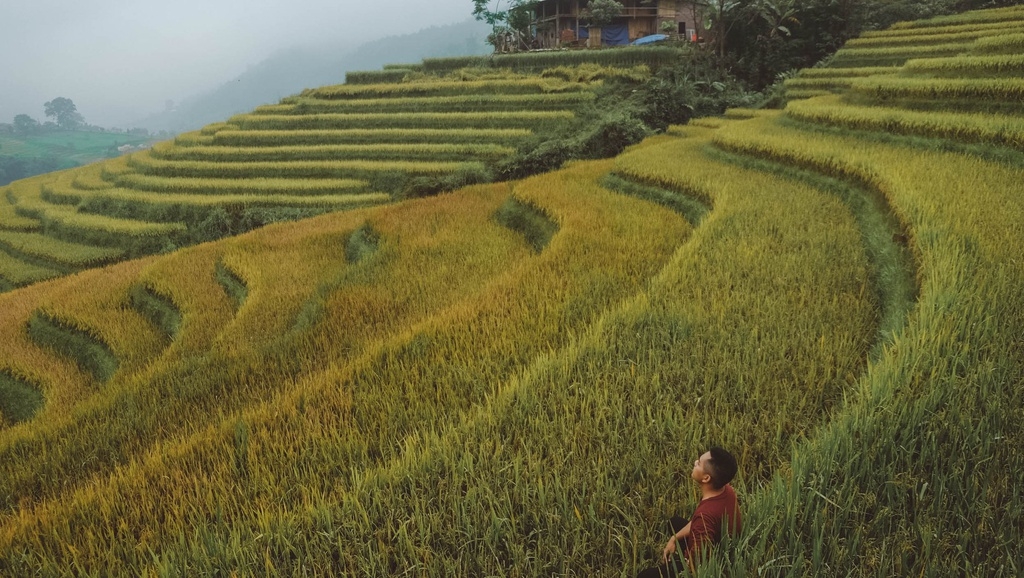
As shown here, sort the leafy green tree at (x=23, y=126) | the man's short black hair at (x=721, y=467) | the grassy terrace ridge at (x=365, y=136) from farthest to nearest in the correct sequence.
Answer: the leafy green tree at (x=23, y=126), the grassy terrace ridge at (x=365, y=136), the man's short black hair at (x=721, y=467)

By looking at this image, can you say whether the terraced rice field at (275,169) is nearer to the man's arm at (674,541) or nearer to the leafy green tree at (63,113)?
the man's arm at (674,541)

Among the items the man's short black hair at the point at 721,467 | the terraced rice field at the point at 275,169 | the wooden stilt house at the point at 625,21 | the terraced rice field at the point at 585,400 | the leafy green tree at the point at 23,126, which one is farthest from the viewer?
the leafy green tree at the point at 23,126

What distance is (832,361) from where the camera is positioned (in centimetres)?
261

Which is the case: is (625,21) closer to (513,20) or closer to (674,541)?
(513,20)

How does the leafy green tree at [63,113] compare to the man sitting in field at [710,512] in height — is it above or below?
above

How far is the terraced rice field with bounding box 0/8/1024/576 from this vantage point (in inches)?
62.1

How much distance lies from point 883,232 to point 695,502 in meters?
3.77

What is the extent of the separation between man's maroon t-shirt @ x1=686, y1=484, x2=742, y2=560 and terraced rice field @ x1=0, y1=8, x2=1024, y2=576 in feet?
0.24

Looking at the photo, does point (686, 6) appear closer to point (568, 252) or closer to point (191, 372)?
point (568, 252)

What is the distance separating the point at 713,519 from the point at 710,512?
0.02m

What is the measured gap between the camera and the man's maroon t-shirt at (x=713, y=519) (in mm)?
1362

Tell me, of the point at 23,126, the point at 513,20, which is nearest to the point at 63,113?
the point at 23,126

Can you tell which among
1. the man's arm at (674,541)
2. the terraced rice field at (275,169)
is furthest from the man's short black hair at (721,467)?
the terraced rice field at (275,169)

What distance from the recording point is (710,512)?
137 centimetres
